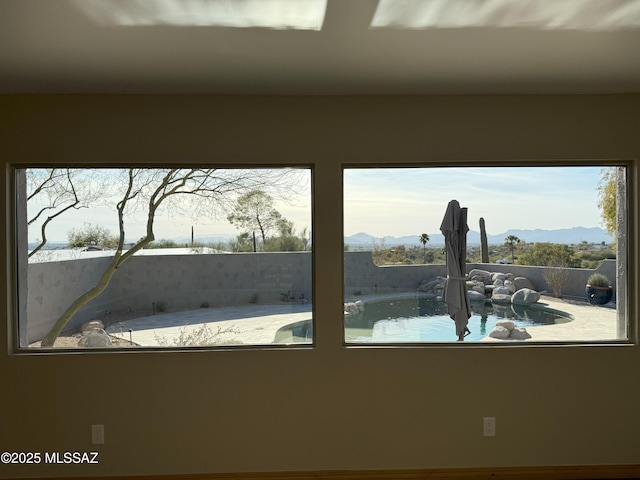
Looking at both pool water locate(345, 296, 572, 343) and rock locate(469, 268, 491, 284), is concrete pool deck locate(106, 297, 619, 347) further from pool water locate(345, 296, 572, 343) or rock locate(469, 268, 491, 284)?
rock locate(469, 268, 491, 284)

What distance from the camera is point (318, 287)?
3.20 m

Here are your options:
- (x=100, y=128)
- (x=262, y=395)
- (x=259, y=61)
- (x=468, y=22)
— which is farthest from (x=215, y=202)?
(x=468, y=22)

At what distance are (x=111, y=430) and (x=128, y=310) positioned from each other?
75cm

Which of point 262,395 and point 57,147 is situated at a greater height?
point 57,147

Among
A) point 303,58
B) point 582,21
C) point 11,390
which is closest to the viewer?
point 582,21

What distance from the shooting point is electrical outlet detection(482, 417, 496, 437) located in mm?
3191

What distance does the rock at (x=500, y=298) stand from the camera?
3.29m

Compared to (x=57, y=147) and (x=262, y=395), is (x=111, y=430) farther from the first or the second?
(x=57, y=147)

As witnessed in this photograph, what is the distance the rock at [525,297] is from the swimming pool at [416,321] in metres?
0.03

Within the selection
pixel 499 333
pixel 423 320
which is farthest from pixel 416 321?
pixel 499 333

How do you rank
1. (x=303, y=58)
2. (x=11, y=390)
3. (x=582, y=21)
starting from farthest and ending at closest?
(x=11, y=390), (x=303, y=58), (x=582, y=21)

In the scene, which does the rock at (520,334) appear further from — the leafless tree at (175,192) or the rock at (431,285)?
the leafless tree at (175,192)

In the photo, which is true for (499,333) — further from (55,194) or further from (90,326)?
(55,194)

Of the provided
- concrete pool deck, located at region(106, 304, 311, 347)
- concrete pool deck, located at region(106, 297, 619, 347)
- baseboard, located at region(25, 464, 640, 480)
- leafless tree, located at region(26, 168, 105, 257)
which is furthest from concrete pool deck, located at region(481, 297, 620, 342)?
leafless tree, located at region(26, 168, 105, 257)
